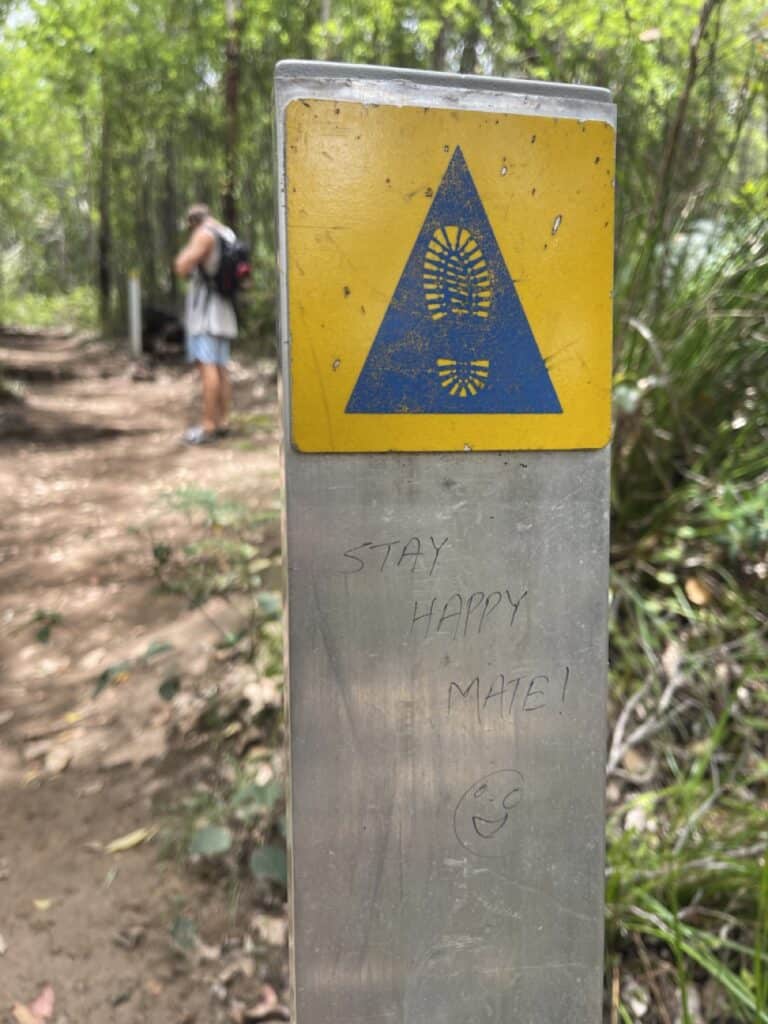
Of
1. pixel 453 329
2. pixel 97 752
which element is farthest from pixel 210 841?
pixel 453 329

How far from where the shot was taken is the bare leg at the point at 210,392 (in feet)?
17.3

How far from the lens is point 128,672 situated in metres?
2.73

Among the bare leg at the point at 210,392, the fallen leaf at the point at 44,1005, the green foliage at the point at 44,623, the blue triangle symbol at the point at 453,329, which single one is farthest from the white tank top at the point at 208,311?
the blue triangle symbol at the point at 453,329

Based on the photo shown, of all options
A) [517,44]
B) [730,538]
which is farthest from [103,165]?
[730,538]

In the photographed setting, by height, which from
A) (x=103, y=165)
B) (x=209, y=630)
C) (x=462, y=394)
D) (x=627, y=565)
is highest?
(x=103, y=165)

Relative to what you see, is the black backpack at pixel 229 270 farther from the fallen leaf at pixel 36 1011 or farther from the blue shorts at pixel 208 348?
the fallen leaf at pixel 36 1011

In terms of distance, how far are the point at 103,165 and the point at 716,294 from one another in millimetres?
15731

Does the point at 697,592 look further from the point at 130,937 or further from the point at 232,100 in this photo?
the point at 232,100

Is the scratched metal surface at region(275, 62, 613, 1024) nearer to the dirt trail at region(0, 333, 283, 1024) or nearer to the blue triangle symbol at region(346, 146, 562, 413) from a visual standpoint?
the blue triangle symbol at region(346, 146, 562, 413)

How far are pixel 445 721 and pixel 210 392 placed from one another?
466cm

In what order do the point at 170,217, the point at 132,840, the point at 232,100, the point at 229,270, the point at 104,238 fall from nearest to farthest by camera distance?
the point at 132,840 < the point at 229,270 < the point at 232,100 < the point at 170,217 < the point at 104,238

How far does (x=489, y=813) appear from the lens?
46.7 inches

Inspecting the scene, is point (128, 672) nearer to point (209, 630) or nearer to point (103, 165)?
point (209, 630)

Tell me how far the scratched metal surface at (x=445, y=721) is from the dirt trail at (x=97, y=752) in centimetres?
77
